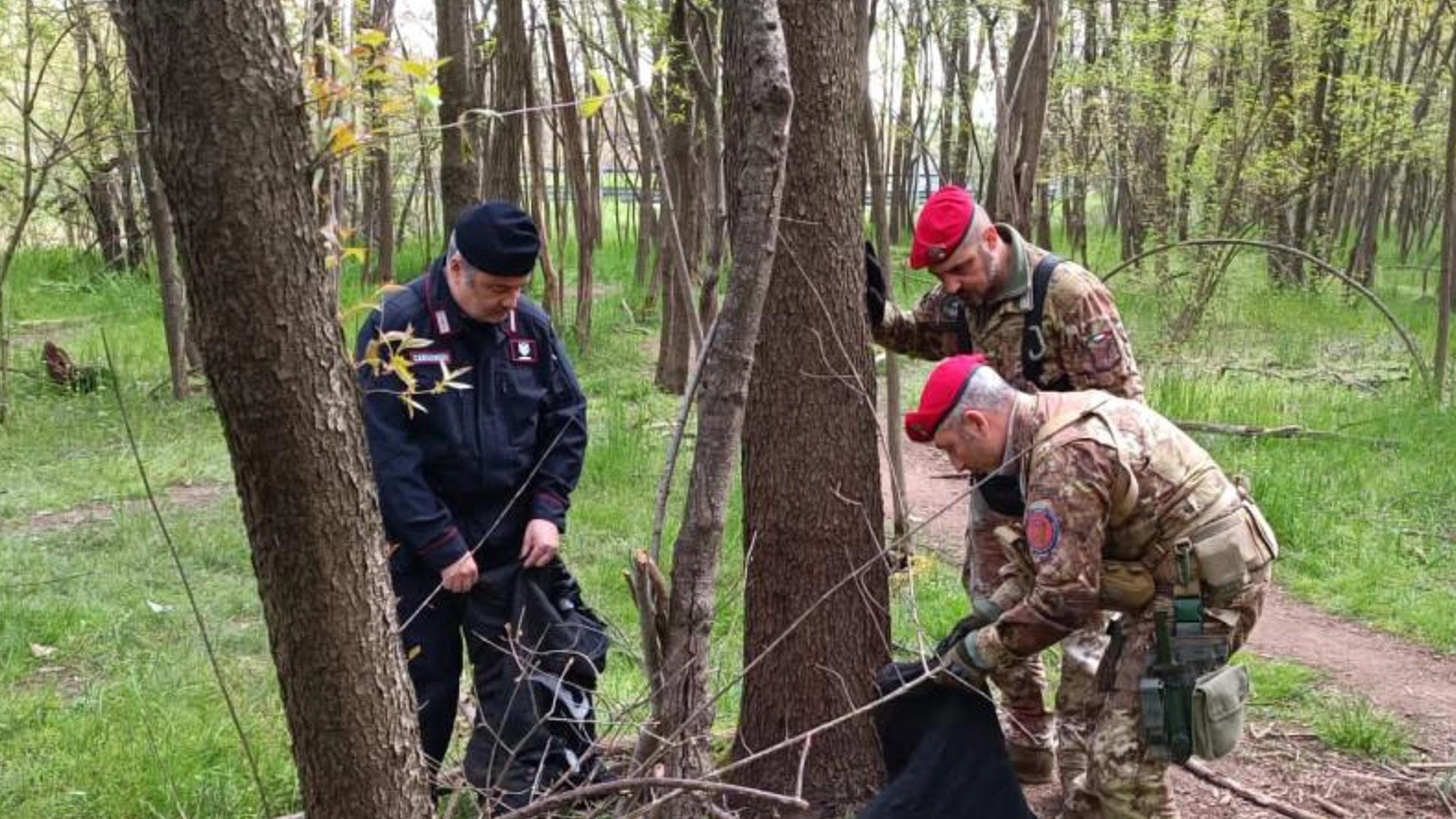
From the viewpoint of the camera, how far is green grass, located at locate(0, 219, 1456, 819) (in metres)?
3.69

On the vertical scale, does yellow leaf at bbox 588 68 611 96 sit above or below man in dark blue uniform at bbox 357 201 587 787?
above

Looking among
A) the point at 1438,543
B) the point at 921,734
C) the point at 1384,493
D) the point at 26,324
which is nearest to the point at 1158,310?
the point at 1384,493

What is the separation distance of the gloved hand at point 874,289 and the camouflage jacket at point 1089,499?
766 mm

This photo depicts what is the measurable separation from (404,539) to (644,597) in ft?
3.58

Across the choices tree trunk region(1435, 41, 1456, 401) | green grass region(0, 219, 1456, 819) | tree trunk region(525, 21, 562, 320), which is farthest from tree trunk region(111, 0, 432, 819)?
tree trunk region(1435, 41, 1456, 401)

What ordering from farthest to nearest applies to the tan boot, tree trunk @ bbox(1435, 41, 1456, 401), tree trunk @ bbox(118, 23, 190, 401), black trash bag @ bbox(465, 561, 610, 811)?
tree trunk @ bbox(118, 23, 190, 401) < tree trunk @ bbox(1435, 41, 1456, 401) < the tan boot < black trash bag @ bbox(465, 561, 610, 811)

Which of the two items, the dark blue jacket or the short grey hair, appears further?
the dark blue jacket

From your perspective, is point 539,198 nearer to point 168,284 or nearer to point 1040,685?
point 168,284

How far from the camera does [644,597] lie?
2.27 m

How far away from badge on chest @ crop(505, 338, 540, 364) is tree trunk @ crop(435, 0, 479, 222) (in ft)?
11.4

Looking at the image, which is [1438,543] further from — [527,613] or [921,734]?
[527,613]

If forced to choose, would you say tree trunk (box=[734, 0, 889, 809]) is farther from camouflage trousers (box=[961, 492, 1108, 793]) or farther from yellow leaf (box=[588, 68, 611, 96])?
yellow leaf (box=[588, 68, 611, 96])

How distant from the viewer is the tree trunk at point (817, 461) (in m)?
3.02

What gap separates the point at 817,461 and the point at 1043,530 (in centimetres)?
63
